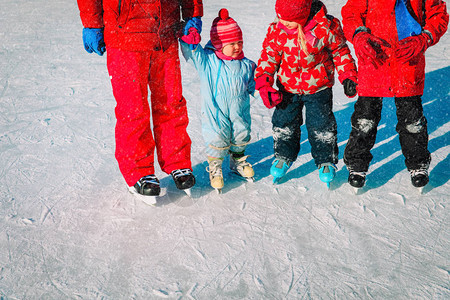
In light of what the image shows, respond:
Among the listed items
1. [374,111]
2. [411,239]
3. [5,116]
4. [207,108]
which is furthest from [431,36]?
[5,116]

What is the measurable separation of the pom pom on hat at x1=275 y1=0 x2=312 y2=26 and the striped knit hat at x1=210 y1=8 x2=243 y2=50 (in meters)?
0.31

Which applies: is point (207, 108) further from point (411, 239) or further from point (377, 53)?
point (411, 239)

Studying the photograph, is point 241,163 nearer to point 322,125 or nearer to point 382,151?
point 322,125

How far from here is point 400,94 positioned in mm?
2840

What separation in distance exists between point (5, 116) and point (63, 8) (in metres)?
4.60

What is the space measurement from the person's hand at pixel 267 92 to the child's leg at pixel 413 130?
2.58ft

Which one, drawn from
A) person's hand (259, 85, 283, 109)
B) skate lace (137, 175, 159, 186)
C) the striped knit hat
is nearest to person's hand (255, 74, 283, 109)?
person's hand (259, 85, 283, 109)

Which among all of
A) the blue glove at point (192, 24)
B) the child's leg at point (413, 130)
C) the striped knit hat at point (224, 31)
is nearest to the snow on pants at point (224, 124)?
the striped knit hat at point (224, 31)

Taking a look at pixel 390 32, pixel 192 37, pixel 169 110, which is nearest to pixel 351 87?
pixel 390 32

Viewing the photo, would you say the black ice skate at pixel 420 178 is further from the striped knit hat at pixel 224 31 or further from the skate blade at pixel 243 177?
the striped knit hat at pixel 224 31

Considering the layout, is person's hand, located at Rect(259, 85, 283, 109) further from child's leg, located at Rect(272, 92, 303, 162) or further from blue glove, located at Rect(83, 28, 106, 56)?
blue glove, located at Rect(83, 28, 106, 56)

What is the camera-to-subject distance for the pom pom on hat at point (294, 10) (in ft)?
8.85

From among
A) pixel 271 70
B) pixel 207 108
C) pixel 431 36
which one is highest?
pixel 431 36

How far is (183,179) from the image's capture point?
3.14 m
